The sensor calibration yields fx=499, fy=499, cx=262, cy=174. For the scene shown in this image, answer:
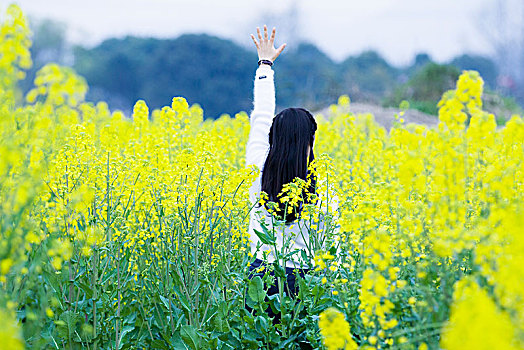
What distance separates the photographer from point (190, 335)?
2.75 m

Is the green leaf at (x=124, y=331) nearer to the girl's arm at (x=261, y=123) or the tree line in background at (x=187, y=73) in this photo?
the girl's arm at (x=261, y=123)

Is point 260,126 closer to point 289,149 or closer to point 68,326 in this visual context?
point 289,149

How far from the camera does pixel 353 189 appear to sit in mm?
3064

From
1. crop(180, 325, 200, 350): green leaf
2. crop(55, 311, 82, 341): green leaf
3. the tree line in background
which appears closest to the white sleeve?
crop(180, 325, 200, 350): green leaf

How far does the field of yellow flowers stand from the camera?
1.71m

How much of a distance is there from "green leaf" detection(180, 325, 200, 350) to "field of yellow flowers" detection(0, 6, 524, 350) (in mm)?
11

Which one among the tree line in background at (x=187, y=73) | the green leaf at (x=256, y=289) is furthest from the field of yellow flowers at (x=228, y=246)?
the tree line in background at (x=187, y=73)

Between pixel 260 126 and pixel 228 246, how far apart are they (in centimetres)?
81

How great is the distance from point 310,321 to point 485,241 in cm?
132

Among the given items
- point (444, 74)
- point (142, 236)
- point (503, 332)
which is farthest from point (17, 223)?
point (444, 74)

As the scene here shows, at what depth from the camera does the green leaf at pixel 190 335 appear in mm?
2750

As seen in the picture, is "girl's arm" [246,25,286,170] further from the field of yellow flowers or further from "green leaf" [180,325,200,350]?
"green leaf" [180,325,200,350]

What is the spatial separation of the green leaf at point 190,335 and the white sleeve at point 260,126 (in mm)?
930

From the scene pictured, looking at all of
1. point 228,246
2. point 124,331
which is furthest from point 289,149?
point 124,331
